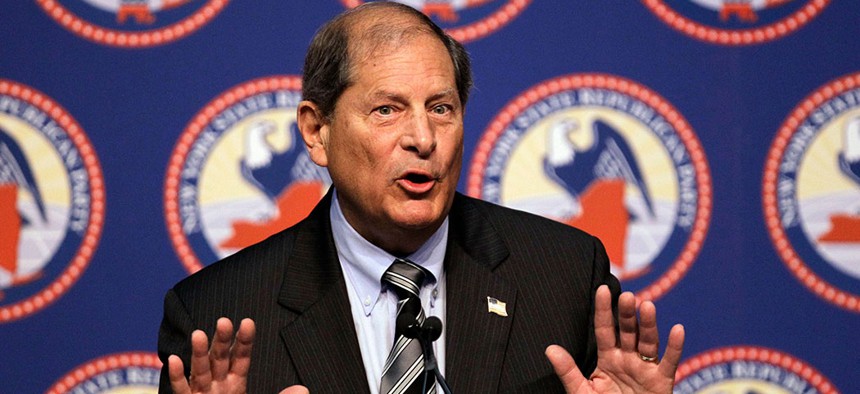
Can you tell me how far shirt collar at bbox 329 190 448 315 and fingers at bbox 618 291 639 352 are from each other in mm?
382

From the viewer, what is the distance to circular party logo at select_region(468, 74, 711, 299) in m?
2.66

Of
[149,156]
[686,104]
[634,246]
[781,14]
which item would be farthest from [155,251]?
[781,14]

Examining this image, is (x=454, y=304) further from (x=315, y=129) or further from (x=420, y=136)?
(x=315, y=129)

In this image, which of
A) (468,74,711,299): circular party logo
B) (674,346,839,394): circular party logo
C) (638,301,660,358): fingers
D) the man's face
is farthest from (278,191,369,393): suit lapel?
(674,346,839,394): circular party logo

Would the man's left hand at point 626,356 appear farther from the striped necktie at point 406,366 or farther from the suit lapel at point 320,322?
the suit lapel at point 320,322

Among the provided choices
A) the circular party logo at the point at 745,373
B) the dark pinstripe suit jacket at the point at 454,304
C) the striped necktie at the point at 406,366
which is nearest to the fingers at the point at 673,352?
the dark pinstripe suit jacket at the point at 454,304

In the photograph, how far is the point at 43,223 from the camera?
2613 mm

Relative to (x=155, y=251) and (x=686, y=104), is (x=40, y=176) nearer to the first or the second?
(x=155, y=251)

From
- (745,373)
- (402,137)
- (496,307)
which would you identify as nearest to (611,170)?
(745,373)

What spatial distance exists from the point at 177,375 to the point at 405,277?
47 centimetres

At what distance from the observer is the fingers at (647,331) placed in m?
1.63

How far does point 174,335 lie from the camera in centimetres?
191

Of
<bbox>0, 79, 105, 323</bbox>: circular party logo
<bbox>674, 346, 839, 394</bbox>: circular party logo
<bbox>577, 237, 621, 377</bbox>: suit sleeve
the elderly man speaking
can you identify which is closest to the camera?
the elderly man speaking

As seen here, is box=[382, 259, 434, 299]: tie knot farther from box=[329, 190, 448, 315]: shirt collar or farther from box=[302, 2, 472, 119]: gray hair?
box=[302, 2, 472, 119]: gray hair
